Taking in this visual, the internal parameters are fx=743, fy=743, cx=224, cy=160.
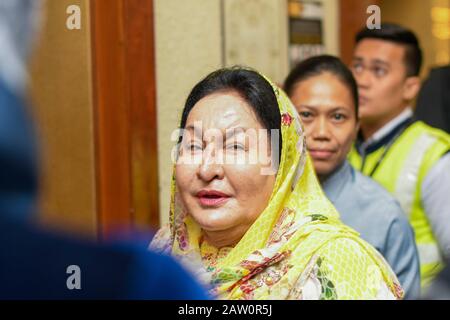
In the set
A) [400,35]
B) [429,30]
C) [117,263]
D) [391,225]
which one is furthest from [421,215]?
[429,30]

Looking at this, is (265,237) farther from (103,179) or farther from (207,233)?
(103,179)

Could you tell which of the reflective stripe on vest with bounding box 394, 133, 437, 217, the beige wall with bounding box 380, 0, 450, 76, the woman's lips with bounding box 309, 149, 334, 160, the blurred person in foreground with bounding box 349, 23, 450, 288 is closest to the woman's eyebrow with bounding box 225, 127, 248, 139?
the woman's lips with bounding box 309, 149, 334, 160

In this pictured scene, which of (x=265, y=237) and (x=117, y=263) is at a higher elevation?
(x=117, y=263)

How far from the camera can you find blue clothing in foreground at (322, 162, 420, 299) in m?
2.31

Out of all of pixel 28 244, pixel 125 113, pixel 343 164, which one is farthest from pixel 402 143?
pixel 28 244

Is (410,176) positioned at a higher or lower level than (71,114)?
lower

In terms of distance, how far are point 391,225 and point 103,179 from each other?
112cm

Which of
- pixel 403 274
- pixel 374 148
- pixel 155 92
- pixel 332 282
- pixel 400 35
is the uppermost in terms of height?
pixel 400 35

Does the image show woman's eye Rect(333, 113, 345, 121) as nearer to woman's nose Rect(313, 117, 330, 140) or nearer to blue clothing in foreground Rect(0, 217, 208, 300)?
woman's nose Rect(313, 117, 330, 140)

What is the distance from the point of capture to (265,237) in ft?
6.04

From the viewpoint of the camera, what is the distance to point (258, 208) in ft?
6.08

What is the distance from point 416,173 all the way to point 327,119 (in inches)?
14.8

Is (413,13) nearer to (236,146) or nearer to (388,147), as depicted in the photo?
(388,147)

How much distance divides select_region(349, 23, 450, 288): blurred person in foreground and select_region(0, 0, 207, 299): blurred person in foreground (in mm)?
1736
